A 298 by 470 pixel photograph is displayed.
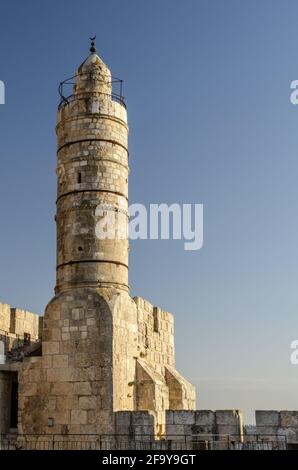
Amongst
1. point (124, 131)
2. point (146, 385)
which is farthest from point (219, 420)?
point (124, 131)

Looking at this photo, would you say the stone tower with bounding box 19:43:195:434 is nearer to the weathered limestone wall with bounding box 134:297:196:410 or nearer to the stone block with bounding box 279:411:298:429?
the weathered limestone wall with bounding box 134:297:196:410

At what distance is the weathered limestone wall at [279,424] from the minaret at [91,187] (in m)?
4.53

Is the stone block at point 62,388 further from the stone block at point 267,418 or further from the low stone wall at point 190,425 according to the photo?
the stone block at point 267,418

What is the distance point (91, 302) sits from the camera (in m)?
14.9

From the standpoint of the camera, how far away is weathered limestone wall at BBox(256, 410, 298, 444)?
1299 centimetres

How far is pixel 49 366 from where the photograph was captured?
14852mm

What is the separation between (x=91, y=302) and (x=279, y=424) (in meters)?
4.77

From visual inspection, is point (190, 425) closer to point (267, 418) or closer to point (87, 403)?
point (267, 418)

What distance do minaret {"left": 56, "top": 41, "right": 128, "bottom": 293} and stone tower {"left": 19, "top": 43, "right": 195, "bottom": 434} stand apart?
2cm

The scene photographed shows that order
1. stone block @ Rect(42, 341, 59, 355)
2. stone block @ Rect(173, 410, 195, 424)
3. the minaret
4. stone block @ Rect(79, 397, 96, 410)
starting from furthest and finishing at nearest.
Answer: the minaret < stone block @ Rect(42, 341, 59, 355) < stone block @ Rect(79, 397, 96, 410) < stone block @ Rect(173, 410, 195, 424)

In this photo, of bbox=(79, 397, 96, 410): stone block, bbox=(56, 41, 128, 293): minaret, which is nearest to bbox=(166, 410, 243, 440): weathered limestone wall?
bbox=(79, 397, 96, 410): stone block

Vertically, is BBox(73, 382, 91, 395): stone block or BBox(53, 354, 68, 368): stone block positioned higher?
BBox(53, 354, 68, 368): stone block

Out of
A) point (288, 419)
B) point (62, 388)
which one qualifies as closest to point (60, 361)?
point (62, 388)

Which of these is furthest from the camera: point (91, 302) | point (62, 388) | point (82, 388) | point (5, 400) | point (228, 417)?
point (5, 400)
